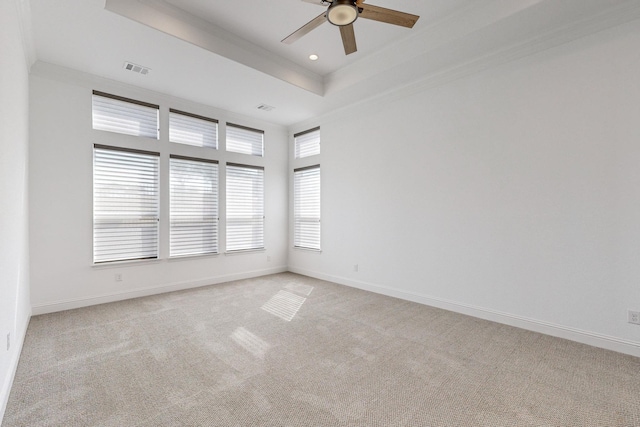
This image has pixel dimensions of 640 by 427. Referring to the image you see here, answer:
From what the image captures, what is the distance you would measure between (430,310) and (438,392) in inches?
74.6

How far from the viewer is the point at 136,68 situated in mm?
3852

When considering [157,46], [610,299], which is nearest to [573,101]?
[610,299]

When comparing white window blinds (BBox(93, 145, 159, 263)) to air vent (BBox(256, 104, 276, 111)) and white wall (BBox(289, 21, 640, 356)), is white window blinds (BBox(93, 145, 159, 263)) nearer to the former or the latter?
air vent (BBox(256, 104, 276, 111))

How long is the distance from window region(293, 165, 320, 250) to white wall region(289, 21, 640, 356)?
1067mm

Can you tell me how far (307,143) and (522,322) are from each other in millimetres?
4548

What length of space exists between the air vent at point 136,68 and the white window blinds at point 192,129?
0.92 meters

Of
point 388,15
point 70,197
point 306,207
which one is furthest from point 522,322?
point 70,197

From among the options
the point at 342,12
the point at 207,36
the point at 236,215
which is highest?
the point at 207,36

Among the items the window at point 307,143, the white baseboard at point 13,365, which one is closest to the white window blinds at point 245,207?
the window at point 307,143

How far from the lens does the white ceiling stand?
2.89m

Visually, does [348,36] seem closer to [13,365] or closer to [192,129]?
[192,129]

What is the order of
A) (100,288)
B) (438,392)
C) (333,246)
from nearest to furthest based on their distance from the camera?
(438,392)
(100,288)
(333,246)

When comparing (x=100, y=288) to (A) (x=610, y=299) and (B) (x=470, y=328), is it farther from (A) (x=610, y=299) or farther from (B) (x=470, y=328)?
(A) (x=610, y=299)

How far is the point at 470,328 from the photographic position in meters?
3.36
